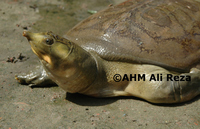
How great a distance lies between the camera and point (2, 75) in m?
3.74

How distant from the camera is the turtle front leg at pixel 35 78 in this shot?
3.48m

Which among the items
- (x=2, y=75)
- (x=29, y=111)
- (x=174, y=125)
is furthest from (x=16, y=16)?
(x=174, y=125)

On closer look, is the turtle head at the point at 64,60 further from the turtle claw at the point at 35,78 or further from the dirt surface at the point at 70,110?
the turtle claw at the point at 35,78

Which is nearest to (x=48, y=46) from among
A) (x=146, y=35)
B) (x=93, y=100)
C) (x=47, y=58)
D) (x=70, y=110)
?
(x=47, y=58)

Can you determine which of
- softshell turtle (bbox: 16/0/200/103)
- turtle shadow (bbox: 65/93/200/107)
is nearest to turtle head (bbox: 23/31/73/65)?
softshell turtle (bbox: 16/0/200/103)

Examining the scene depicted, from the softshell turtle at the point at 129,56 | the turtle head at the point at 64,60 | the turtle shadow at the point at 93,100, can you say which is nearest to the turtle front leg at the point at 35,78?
the softshell turtle at the point at 129,56

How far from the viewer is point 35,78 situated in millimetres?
3494

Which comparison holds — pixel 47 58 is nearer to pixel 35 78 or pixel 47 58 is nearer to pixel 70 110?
pixel 70 110

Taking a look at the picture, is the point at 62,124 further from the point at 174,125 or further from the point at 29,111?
the point at 174,125

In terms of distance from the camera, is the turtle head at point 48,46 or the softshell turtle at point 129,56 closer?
the turtle head at point 48,46

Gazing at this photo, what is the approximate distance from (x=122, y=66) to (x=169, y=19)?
1005 mm

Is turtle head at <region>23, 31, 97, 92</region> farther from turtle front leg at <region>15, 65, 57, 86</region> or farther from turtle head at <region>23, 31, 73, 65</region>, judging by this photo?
turtle front leg at <region>15, 65, 57, 86</region>

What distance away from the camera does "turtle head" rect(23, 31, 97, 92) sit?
273cm

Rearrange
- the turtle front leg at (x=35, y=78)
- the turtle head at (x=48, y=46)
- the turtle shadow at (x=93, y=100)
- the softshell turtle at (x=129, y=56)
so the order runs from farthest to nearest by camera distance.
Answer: the turtle front leg at (x=35, y=78) < the turtle shadow at (x=93, y=100) < the softshell turtle at (x=129, y=56) < the turtle head at (x=48, y=46)
